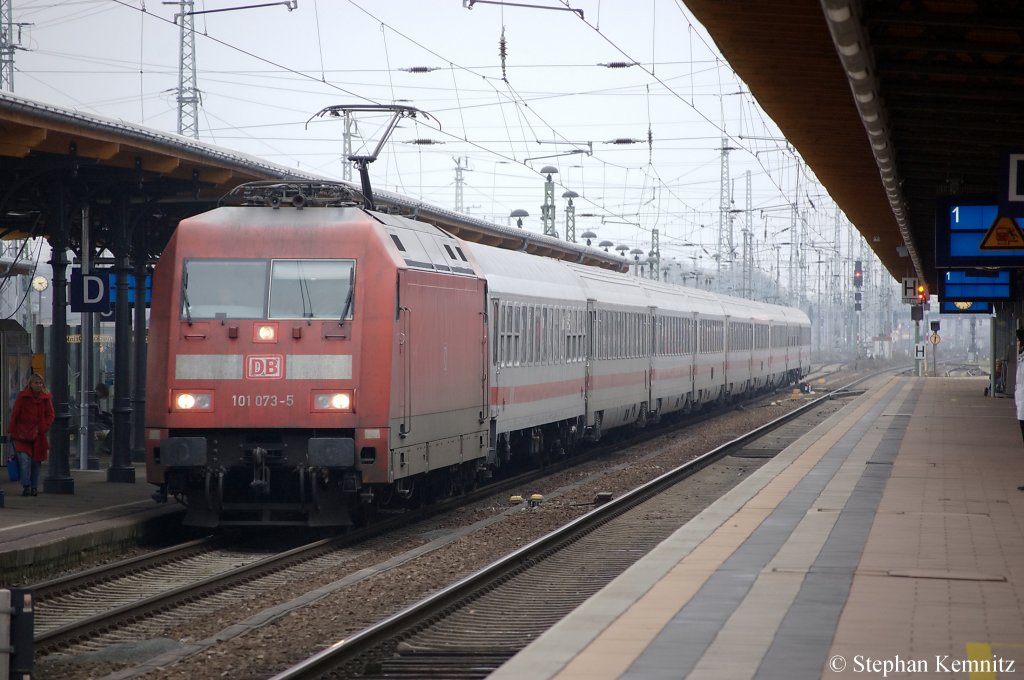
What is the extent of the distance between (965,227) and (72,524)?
11.8 m

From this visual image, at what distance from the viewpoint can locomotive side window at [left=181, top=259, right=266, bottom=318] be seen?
46.8 feet

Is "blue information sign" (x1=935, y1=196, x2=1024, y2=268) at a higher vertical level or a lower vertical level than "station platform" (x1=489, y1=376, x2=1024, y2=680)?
higher

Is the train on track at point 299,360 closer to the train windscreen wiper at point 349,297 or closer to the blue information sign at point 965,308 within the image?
the train windscreen wiper at point 349,297

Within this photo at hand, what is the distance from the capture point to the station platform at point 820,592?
23.1ft

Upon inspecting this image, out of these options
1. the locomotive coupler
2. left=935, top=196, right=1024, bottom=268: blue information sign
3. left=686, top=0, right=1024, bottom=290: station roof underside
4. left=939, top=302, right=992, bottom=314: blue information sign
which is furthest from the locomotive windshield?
left=939, top=302, right=992, bottom=314: blue information sign

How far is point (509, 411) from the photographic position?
765 inches

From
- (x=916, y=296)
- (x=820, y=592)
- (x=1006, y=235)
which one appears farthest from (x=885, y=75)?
(x=916, y=296)

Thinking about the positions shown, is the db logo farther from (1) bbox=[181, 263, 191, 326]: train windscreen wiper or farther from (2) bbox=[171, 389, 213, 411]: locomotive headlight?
(1) bbox=[181, 263, 191, 326]: train windscreen wiper

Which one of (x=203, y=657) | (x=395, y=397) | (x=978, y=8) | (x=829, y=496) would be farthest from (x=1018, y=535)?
(x=203, y=657)

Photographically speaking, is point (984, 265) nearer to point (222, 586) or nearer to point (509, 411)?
point (509, 411)

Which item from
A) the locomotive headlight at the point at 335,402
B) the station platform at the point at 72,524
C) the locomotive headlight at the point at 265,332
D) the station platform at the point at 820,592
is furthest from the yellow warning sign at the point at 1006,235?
the station platform at the point at 72,524

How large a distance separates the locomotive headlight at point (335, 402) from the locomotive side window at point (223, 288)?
3.72ft

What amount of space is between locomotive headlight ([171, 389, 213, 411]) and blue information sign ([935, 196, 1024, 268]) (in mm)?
9841

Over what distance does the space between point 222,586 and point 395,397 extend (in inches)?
126
